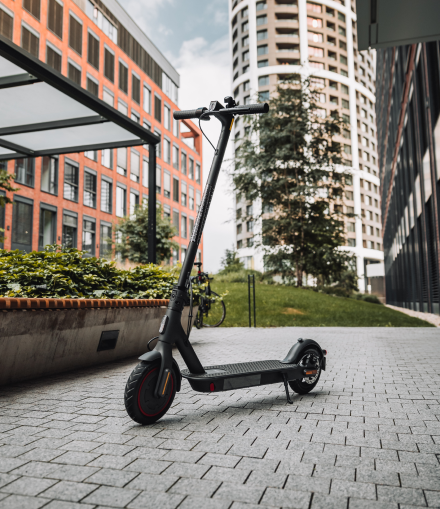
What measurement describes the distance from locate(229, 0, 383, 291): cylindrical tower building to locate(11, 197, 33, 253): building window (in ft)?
148

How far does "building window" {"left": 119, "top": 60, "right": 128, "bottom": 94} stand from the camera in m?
40.6

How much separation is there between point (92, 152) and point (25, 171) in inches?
278

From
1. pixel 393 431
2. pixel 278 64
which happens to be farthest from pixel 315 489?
pixel 278 64

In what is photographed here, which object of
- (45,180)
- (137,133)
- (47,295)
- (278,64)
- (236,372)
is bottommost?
(236,372)

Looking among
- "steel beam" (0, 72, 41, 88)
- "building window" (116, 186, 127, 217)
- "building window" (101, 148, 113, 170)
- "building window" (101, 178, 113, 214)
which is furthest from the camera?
"building window" (116, 186, 127, 217)

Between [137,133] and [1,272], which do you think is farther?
[137,133]

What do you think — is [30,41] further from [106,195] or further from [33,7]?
[106,195]

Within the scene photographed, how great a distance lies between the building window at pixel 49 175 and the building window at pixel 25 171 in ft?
2.84

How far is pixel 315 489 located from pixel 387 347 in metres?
6.58

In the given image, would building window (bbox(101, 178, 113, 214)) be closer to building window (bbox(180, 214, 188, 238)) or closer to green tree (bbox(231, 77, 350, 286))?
green tree (bbox(231, 77, 350, 286))

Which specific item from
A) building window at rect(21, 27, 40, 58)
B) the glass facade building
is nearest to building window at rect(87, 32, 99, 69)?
building window at rect(21, 27, 40, 58)

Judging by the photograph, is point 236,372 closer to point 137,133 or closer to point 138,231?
point 137,133

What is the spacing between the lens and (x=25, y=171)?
28609 mm

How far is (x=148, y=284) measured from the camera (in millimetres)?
7875
